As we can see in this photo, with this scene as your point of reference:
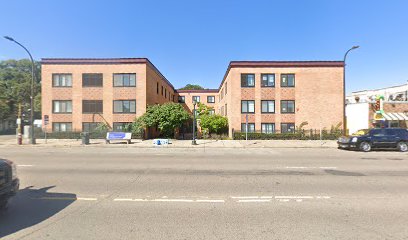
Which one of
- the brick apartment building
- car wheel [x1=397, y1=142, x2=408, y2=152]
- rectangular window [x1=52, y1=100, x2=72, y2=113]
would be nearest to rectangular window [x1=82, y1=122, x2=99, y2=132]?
the brick apartment building

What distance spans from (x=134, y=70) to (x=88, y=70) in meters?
5.79

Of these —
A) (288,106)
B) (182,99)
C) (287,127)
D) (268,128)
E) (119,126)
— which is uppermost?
(182,99)

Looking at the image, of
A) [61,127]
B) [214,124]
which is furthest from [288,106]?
[61,127]

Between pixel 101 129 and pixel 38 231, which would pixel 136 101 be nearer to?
pixel 101 129

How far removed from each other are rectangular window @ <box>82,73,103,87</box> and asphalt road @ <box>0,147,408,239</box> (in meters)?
22.9

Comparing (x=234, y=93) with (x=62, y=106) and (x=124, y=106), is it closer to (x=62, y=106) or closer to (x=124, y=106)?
(x=124, y=106)

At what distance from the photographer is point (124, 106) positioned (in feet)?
98.5

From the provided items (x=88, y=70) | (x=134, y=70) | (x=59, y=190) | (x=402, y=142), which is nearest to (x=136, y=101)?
(x=134, y=70)

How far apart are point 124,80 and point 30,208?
26.6 meters

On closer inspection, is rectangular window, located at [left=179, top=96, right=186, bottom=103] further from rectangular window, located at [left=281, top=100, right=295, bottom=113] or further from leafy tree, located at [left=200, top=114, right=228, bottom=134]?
rectangular window, located at [left=281, top=100, right=295, bottom=113]

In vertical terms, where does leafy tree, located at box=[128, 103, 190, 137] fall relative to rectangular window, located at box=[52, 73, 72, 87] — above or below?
below

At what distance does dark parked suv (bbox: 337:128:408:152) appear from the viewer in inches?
693

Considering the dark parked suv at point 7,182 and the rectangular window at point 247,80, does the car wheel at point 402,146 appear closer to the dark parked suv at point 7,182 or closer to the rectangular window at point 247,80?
the rectangular window at point 247,80

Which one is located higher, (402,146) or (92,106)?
(92,106)
